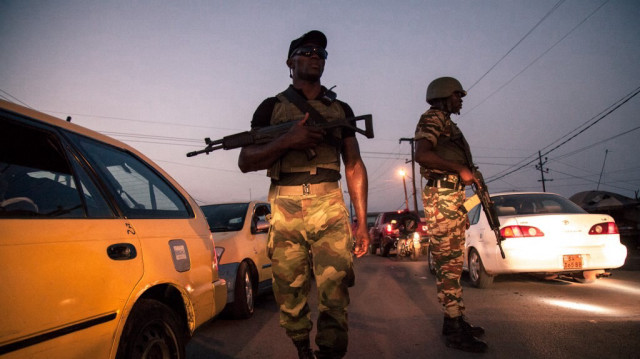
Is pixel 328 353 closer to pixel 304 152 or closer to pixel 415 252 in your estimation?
pixel 304 152

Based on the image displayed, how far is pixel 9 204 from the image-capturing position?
72.2 inches

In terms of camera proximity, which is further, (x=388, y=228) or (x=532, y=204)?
(x=388, y=228)

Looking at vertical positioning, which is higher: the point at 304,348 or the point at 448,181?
the point at 448,181

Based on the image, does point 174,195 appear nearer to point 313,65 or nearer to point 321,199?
point 321,199

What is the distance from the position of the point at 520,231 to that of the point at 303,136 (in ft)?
14.4

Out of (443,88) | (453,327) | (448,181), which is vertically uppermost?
(443,88)

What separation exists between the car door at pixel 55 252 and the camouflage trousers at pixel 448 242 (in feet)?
8.58

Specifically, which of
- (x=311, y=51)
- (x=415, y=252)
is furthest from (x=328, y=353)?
(x=415, y=252)

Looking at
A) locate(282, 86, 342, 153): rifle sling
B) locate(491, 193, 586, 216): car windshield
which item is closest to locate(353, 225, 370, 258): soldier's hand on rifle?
locate(282, 86, 342, 153): rifle sling

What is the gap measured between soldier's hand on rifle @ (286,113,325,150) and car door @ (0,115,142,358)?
1070mm

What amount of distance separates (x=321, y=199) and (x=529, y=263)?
423 centimetres

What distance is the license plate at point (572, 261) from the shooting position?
18.5 ft

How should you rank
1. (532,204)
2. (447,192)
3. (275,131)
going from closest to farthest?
(275,131) < (447,192) < (532,204)

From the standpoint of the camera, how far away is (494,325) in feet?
14.0
